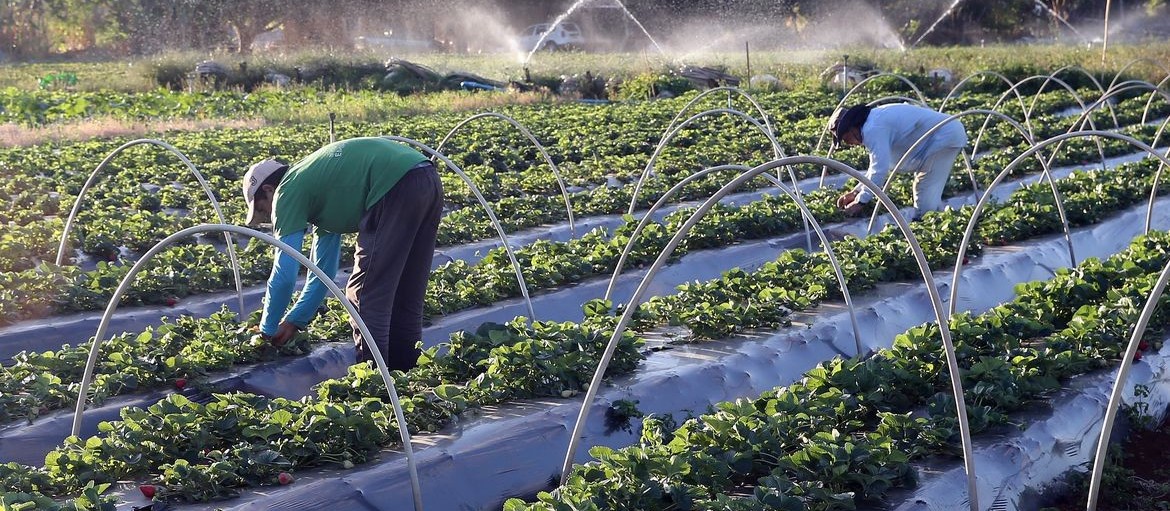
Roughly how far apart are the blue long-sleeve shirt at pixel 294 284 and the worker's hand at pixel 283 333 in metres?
0.03

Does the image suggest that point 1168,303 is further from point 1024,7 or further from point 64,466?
point 1024,7

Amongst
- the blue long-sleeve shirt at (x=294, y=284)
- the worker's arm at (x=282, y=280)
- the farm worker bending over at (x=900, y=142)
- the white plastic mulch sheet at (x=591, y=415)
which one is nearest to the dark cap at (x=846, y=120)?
the farm worker bending over at (x=900, y=142)

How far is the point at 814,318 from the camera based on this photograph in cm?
749

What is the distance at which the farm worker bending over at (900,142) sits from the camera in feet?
33.5

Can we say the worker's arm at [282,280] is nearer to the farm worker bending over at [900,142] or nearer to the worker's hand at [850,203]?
the farm worker bending over at [900,142]

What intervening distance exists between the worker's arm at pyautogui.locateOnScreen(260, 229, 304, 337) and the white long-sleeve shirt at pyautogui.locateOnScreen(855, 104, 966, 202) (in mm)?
5736

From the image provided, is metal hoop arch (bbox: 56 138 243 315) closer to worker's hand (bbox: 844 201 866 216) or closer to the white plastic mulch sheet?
the white plastic mulch sheet

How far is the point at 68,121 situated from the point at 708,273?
1556 centimetres

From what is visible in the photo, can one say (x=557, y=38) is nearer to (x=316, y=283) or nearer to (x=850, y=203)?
(x=850, y=203)

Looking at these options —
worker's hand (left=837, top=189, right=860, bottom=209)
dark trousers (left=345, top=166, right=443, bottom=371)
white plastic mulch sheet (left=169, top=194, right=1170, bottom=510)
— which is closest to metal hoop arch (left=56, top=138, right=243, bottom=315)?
dark trousers (left=345, top=166, right=443, bottom=371)

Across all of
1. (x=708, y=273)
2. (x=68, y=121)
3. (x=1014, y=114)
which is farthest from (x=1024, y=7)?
(x=708, y=273)

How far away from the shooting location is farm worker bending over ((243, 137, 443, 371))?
610 centimetres

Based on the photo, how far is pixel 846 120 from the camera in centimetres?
1012

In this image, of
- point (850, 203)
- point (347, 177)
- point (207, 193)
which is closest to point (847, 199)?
point (850, 203)
